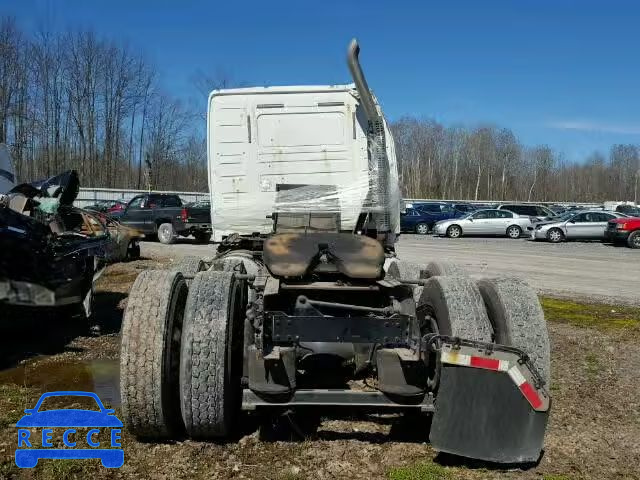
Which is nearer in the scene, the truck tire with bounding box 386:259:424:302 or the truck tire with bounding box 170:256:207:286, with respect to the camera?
the truck tire with bounding box 170:256:207:286

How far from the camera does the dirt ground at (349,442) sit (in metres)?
3.71

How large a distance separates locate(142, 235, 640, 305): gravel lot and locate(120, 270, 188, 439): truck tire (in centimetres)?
640

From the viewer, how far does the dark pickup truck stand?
21.5 meters

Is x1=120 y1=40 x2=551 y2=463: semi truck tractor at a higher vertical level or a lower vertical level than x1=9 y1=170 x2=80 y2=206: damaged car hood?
lower

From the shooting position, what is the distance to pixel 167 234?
22172mm

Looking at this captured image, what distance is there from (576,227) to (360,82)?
24.1m

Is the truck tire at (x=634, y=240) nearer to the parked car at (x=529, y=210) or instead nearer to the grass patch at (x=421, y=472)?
the parked car at (x=529, y=210)

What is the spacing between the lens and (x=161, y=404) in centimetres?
391

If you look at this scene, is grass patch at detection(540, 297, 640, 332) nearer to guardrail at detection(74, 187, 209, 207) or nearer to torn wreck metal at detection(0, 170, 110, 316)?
torn wreck metal at detection(0, 170, 110, 316)

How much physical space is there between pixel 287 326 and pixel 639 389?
3494 millimetres

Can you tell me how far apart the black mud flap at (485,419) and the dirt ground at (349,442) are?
0.61ft

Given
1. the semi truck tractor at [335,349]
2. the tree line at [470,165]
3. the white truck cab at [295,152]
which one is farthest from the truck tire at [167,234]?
the tree line at [470,165]

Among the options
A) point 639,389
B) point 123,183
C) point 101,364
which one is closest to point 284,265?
point 101,364

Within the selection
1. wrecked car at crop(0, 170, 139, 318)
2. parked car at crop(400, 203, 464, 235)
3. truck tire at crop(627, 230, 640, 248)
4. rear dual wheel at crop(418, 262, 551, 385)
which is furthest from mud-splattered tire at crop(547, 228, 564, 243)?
rear dual wheel at crop(418, 262, 551, 385)
